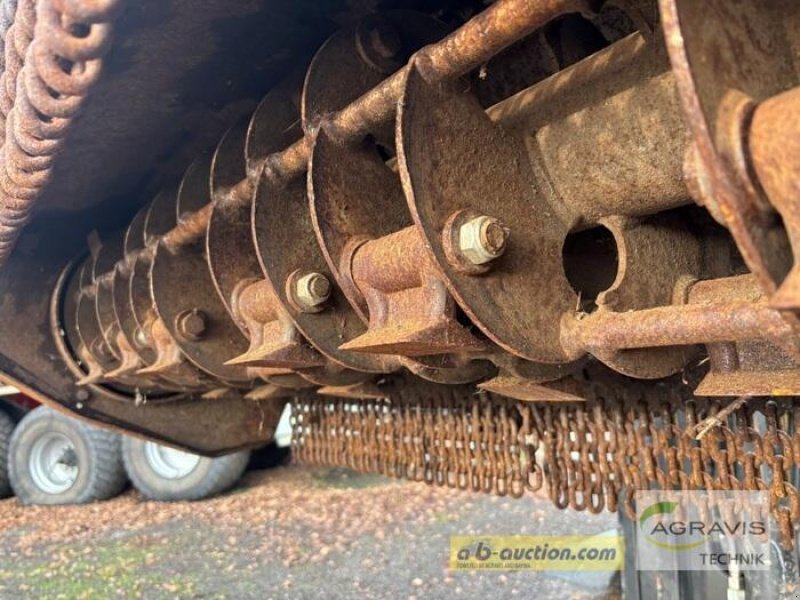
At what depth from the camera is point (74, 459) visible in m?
6.64

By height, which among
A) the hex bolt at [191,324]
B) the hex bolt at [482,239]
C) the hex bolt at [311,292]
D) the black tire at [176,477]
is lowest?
the black tire at [176,477]

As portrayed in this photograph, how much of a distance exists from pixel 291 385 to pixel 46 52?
126cm

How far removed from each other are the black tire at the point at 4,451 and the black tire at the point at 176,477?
133 cm

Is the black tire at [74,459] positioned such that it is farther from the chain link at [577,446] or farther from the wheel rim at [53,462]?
the chain link at [577,446]

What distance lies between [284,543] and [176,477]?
5.09 ft

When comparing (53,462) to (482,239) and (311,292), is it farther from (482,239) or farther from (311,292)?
(482,239)

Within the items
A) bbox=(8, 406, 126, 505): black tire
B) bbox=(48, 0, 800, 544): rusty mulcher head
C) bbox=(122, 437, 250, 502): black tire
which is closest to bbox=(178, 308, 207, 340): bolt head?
bbox=(48, 0, 800, 544): rusty mulcher head

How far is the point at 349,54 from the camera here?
1382 mm

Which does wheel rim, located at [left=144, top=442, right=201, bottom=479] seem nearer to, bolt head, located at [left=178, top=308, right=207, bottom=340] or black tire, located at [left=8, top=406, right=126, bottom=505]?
black tire, located at [left=8, top=406, right=126, bottom=505]

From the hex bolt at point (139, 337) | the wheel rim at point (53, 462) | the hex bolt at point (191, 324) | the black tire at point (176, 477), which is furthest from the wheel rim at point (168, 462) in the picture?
the hex bolt at point (191, 324)

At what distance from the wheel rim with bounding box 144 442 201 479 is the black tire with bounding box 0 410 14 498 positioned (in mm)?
1538

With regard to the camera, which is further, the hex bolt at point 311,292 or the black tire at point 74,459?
the black tire at point 74,459

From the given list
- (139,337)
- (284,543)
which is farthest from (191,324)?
(284,543)

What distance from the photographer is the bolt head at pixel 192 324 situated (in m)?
2.02
